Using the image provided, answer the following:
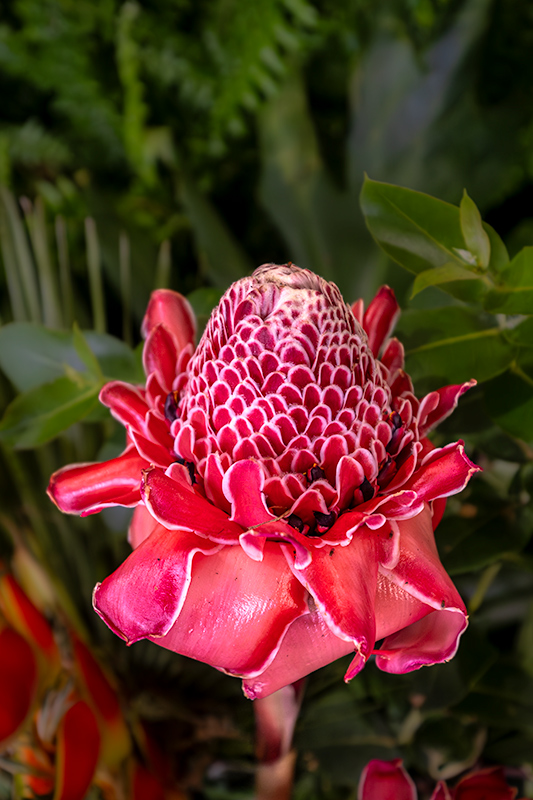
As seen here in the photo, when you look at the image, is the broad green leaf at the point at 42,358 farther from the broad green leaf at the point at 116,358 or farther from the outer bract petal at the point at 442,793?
the outer bract petal at the point at 442,793

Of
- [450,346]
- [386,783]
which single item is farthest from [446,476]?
[386,783]

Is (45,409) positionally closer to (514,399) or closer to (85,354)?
(85,354)

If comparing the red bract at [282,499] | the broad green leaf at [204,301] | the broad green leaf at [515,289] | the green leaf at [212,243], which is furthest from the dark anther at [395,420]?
the green leaf at [212,243]

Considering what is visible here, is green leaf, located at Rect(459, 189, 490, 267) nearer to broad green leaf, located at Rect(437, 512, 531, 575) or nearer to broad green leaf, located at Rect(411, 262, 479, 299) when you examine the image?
broad green leaf, located at Rect(411, 262, 479, 299)

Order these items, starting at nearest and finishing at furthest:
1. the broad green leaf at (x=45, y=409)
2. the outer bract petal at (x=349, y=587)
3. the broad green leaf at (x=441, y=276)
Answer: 1. the outer bract petal at (x=349, y=587)
2. the broad green leaf at (x=441, y=276)
3. the broad green leaf at (x=45, y=409)

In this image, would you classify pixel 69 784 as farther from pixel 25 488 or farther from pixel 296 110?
pixel 296 110

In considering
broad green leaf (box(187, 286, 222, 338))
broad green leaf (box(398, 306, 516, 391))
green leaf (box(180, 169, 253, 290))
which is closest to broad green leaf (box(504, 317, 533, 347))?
broad green leaf (box(398, 306, 516, 391))
